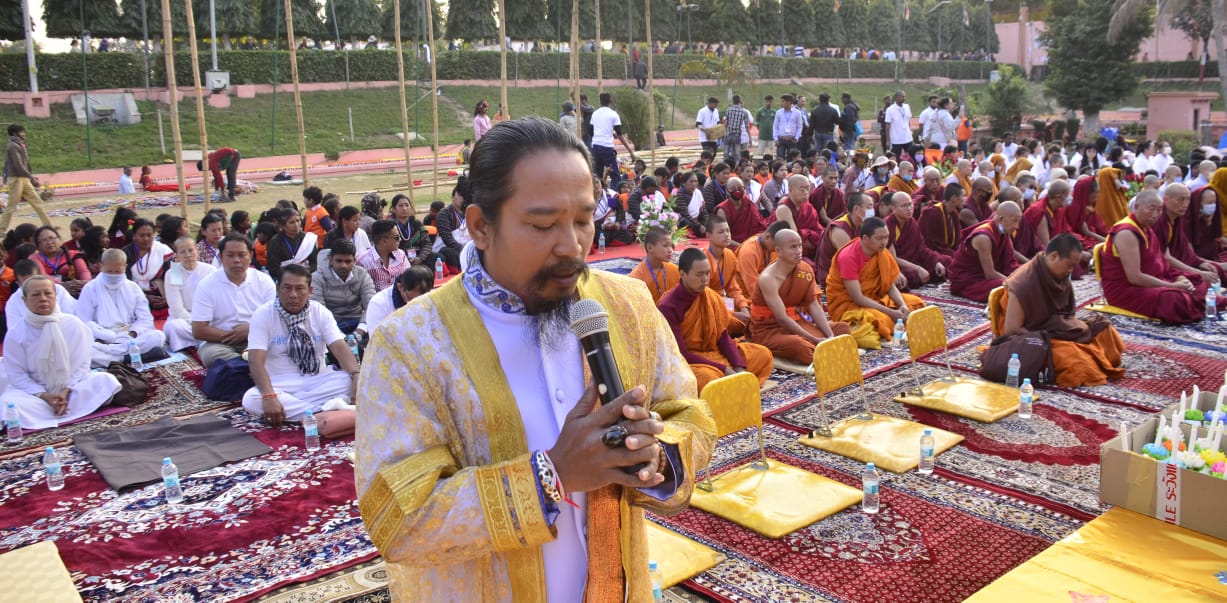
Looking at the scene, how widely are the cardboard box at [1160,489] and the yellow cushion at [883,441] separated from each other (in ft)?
3.81

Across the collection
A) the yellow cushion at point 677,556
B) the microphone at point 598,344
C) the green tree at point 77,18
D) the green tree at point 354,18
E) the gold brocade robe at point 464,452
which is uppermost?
the green tree at point 354,18

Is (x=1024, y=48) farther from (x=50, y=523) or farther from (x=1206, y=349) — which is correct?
(x=50, y=523)

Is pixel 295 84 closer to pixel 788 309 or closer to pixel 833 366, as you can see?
pixel 788 309

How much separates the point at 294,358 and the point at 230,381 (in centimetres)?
74

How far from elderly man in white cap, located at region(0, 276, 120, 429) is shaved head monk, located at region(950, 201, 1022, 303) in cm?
807

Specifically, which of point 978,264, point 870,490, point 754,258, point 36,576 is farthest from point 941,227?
point 36,576

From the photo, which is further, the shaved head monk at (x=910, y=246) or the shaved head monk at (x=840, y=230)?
the shaved head monk at (x=910, y=246)

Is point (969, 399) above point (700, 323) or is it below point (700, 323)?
below

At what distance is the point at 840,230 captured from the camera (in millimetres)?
9195

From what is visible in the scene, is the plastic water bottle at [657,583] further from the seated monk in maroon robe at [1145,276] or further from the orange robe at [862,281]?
the seated monk in maroon robe at [1145,276]

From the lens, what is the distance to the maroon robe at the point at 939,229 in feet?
35.4

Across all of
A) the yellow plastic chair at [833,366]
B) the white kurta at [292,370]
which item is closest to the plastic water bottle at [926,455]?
the yellow plastic chair at [833,366]

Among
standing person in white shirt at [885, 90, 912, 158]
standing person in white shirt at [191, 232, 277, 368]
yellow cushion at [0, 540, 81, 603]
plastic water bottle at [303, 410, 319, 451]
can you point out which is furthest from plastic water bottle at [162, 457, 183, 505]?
standing person in white shirt at [885, 90, 912, 158]

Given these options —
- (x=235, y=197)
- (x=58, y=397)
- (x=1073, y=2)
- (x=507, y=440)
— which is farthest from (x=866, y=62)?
(x=507, y=440)
